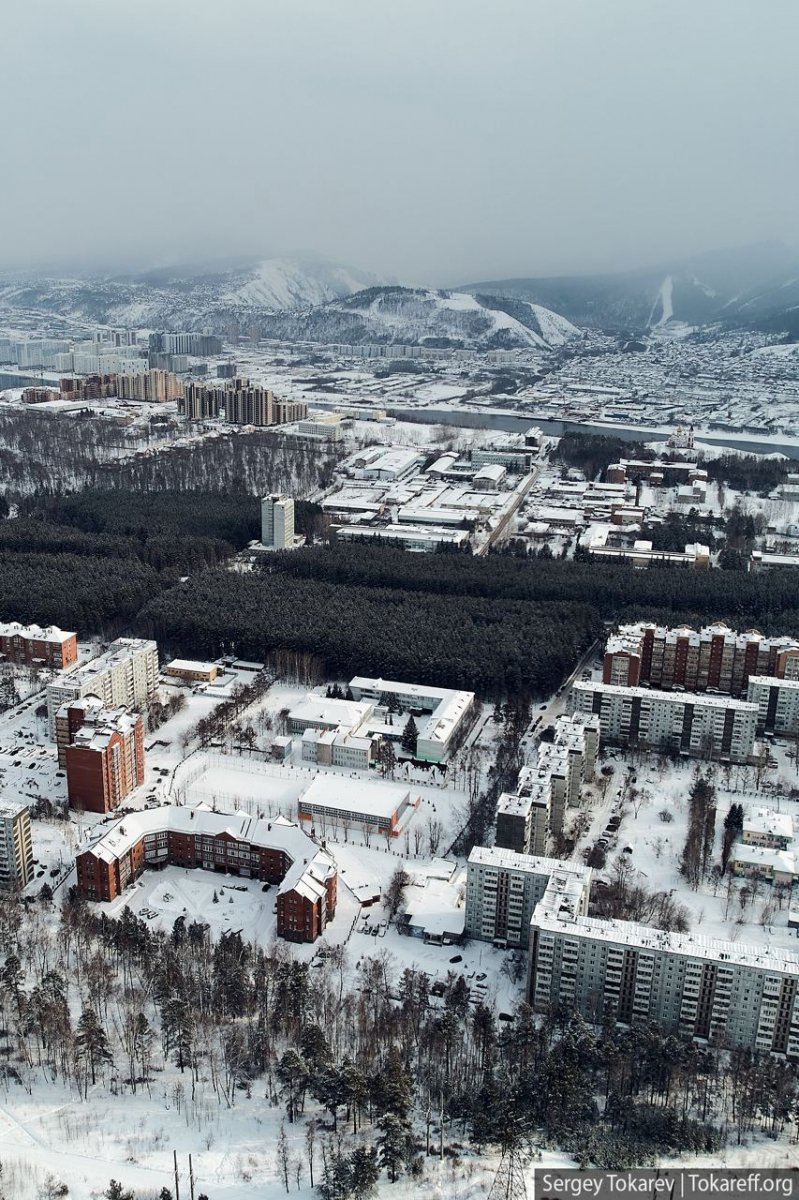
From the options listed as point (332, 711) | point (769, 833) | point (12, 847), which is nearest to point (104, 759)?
point (12, 847)

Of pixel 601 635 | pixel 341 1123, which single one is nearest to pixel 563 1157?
pixel 341 1123

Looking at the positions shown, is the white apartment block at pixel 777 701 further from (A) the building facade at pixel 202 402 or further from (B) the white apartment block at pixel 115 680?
(A) the building facade at pixel 202 402

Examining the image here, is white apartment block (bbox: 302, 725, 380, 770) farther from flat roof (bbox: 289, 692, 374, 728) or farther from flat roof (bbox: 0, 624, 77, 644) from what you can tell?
flat roof (bbox: 0, 624, 77, 644)

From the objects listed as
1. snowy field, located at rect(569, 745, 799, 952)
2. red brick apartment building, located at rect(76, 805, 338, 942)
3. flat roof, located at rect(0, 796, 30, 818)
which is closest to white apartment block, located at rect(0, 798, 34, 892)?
flat roof, located at rect(0, 796, 30, 818)

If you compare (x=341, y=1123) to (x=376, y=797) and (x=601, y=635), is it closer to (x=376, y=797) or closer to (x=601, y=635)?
(x=376, y=797)

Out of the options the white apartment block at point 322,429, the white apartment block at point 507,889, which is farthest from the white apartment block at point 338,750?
the white apartment block at point 322,429

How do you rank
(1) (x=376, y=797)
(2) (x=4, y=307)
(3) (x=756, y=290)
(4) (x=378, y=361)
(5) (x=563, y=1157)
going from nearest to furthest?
(5) (x=563, y=1157) < (1) (x=376, y=797) < (4) (x=378, y=361) < (2) (x=4, y=307) < (3) (x=756, y=290)
